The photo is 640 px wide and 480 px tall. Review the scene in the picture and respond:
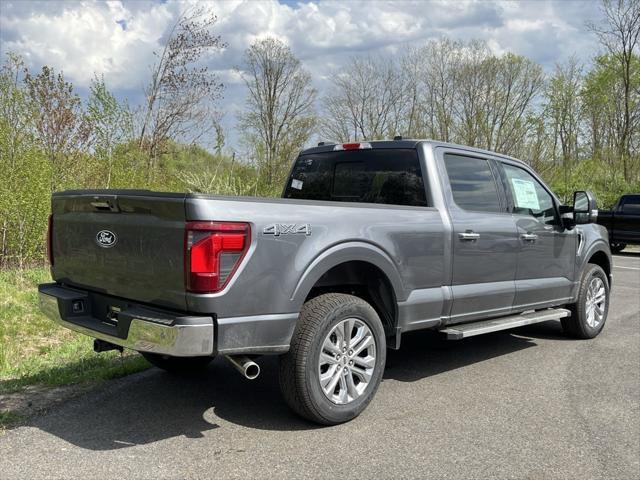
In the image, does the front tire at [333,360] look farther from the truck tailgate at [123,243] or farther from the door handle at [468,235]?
the door handle at [468,235]

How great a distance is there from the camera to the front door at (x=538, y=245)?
18.6 feet

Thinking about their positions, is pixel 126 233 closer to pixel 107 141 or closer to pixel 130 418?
pixel 130 418

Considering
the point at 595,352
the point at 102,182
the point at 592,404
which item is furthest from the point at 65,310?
the point at 102,182

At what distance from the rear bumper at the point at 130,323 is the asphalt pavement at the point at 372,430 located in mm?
617

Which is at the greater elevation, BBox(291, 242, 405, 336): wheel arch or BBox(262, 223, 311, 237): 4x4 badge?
BBox(262, 223, 311, 237): 4x4 badge

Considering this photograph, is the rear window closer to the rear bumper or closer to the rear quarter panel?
the rear quarter panel

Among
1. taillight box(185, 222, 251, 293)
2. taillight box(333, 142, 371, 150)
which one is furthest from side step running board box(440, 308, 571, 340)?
taillight box(185, 222, 251, 293)

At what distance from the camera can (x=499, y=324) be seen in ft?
17.2

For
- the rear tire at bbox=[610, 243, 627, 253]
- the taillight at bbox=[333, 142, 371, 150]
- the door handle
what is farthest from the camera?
the rear tire at bbox=[610, 243, 627, 253]

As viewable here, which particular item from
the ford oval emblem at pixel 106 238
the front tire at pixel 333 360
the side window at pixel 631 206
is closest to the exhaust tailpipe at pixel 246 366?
the front tire at pixel 333 360

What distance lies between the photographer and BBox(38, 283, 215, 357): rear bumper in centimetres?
327

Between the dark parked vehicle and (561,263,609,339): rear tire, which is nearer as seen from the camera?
(561,263,609,339): rear tire

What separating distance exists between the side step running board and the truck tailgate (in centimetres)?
237

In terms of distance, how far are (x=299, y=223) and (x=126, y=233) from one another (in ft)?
3.46
